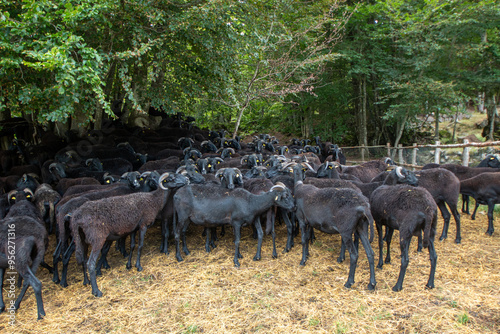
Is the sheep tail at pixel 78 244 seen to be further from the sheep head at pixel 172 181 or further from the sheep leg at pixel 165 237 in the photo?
the sheep head at pixel 172 181

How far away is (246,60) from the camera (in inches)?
535

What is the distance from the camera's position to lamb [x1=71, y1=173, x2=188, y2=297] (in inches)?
198

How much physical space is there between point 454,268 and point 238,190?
407cm

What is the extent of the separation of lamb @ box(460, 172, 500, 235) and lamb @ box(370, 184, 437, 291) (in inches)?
121

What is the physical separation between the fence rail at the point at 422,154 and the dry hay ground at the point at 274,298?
707 centimetres

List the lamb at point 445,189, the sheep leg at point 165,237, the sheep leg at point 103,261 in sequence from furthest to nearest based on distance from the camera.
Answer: the lamb at point 445,189
the sheep leg at point 165,237
the sheep leg at point 103,261

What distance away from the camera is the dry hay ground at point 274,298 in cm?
415

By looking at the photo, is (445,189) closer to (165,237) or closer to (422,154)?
(165,237)

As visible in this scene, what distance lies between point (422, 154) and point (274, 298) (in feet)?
41.2

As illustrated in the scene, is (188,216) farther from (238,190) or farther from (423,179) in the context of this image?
(423,179)

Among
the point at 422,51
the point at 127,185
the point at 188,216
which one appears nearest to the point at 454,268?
the point at 188,216

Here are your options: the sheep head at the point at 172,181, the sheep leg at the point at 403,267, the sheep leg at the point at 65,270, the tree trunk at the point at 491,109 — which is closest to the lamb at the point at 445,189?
the sheep leg at the point at 403,267

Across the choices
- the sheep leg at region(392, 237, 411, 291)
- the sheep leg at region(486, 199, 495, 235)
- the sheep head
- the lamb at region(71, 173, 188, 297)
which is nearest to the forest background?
the sheep head

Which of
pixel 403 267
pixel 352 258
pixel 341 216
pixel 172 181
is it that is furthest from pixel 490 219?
pixel 172 181
